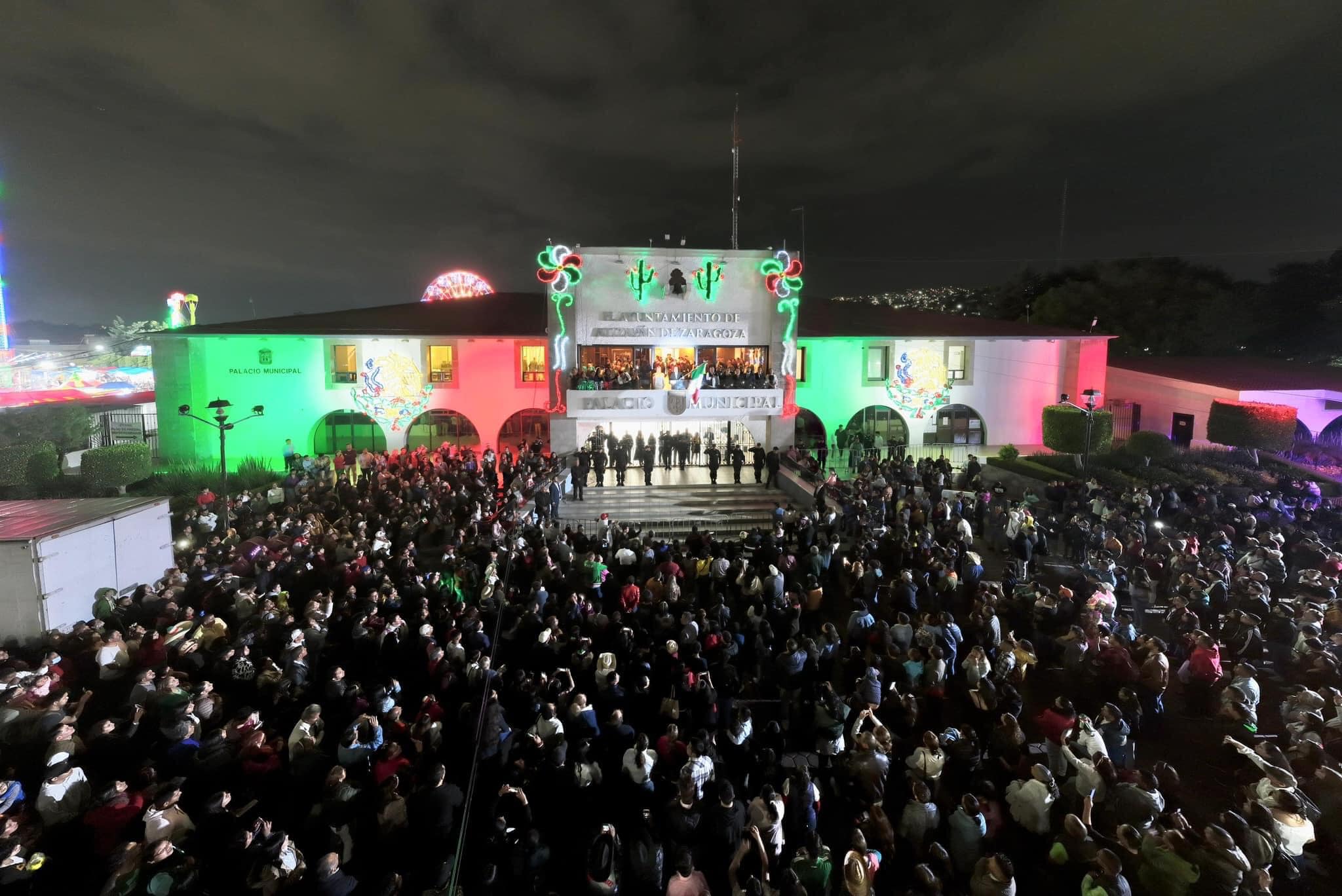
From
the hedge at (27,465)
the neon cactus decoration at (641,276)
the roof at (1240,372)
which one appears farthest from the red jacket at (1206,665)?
the hedge at (27,465)

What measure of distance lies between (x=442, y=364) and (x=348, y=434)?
4.30 meters

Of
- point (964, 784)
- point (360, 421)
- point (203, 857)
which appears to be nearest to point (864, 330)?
point (360, 421)

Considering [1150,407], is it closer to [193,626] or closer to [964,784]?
[964,784]

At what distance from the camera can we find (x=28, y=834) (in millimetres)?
5652

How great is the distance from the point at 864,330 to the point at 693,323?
698cm

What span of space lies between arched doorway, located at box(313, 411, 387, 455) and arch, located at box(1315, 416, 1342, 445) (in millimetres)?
32970

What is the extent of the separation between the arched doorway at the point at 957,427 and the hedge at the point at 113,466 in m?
26.5

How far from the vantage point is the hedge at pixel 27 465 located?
19.8m

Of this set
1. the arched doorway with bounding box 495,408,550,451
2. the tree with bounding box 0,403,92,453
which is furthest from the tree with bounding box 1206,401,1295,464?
the tree with bounding box 0,403,92,453

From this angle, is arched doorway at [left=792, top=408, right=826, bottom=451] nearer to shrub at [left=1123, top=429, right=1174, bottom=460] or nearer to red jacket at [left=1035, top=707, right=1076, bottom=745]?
shrub at [left=1123, top=429, right=1174, bottom=460]

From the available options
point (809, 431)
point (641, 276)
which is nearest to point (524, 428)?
point (641, 276)

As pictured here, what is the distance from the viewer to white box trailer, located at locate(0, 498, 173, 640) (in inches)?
399

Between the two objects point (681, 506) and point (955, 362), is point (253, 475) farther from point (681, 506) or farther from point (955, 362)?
point (955, 362)

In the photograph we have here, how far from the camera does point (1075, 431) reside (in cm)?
2291
